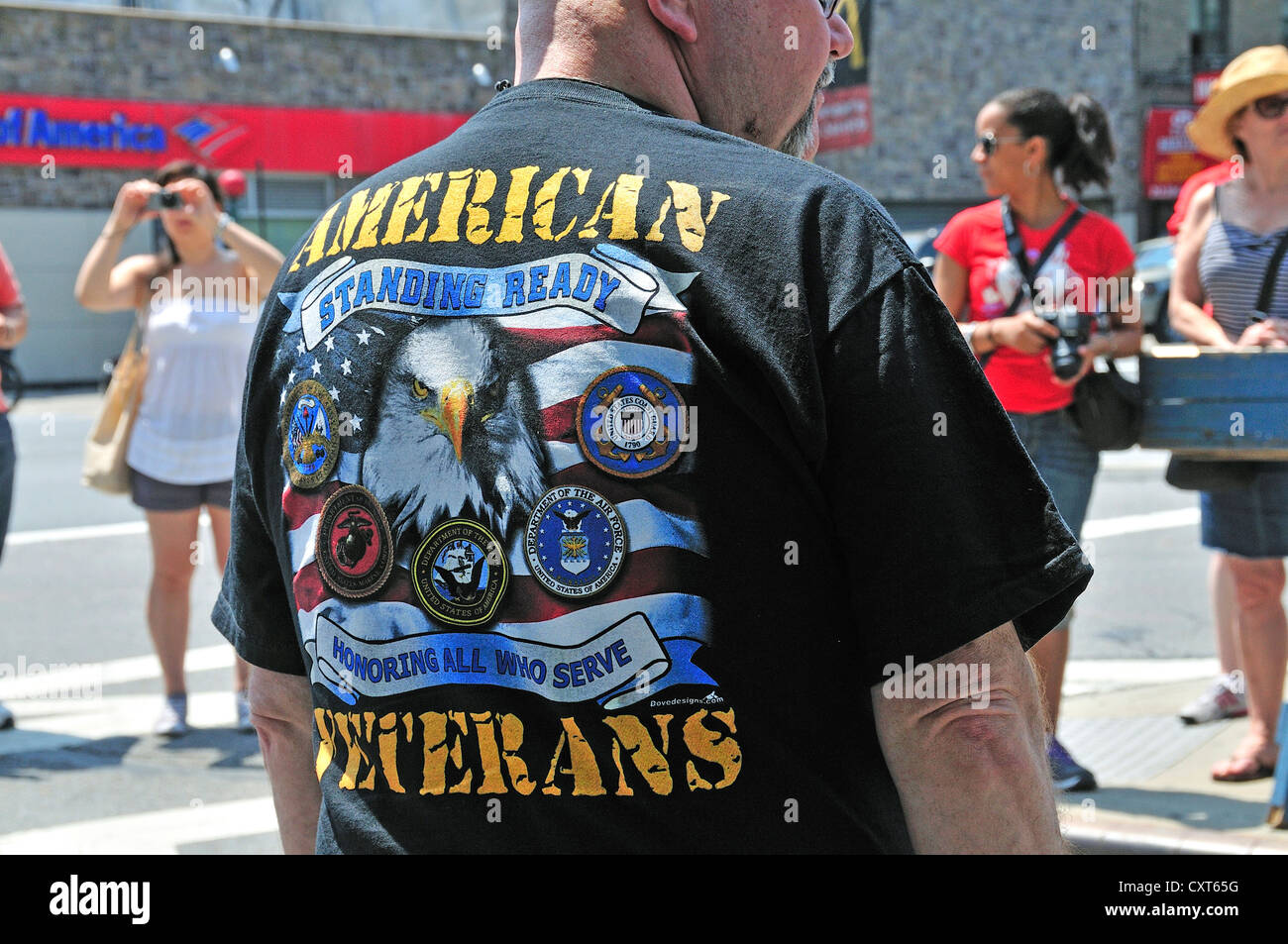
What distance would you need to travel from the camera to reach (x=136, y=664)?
6.98m

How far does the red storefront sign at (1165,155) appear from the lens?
29125 millimetres

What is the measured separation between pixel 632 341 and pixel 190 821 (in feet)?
13.4

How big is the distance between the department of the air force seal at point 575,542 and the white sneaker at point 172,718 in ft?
16.3

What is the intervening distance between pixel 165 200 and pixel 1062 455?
3620 millimetres

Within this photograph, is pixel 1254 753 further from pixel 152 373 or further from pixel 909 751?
pixel 152 373

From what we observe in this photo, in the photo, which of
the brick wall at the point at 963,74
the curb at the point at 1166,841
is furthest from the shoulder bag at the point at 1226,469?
the brick wall at the point at 963,74

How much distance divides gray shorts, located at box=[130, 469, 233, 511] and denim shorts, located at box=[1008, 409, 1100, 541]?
3098mm

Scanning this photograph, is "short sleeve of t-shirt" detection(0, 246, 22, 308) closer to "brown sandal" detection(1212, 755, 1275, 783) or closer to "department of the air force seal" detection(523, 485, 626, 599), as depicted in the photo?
"brown sandal" detection(1212, 755, 1275, 783)

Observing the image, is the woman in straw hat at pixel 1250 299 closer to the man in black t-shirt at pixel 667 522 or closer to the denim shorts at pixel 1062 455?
the denim shorts at pixel 1062 455

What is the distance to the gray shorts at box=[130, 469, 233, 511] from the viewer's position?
584 cm

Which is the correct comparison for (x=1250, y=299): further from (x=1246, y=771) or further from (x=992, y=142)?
(x=1246, y=771)

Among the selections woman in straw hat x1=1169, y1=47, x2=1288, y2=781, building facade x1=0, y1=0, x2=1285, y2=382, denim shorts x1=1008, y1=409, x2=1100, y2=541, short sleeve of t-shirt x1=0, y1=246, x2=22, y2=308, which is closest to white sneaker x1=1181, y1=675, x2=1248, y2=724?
woman in straw hat x1=1169, y1=47, x2=1288, y2=781
